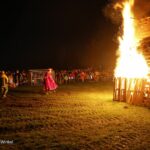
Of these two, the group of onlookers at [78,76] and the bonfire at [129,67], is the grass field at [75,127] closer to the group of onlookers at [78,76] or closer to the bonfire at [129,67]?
the bonfire at [129,67]

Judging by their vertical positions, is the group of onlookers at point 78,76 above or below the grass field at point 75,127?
above

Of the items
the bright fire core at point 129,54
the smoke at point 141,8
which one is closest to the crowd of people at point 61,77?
the bright fire core at point 129,54

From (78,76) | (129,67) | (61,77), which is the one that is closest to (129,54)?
(129,67)

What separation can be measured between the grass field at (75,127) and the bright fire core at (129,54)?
4374mm

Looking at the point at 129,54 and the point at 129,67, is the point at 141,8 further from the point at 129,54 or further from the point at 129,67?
the point at 129,67

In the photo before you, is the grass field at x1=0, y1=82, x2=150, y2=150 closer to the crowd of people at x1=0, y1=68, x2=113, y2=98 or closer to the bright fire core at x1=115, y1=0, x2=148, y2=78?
the bright fire core at x1=115, y1=0, x2=148, y2=78

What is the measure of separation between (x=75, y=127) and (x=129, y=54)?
35.1ft

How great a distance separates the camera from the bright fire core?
1786cm

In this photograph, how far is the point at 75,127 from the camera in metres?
9.68

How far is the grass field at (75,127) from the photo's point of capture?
25.2ft

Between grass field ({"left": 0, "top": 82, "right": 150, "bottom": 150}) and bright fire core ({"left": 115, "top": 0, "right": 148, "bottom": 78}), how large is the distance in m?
4.37

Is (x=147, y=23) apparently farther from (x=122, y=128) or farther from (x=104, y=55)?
(x=104, y=55)

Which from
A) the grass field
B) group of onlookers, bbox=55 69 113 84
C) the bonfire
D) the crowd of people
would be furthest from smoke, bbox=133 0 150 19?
group of onlookers, bbox=55 69 113 84

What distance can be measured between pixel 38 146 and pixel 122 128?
3.37m
